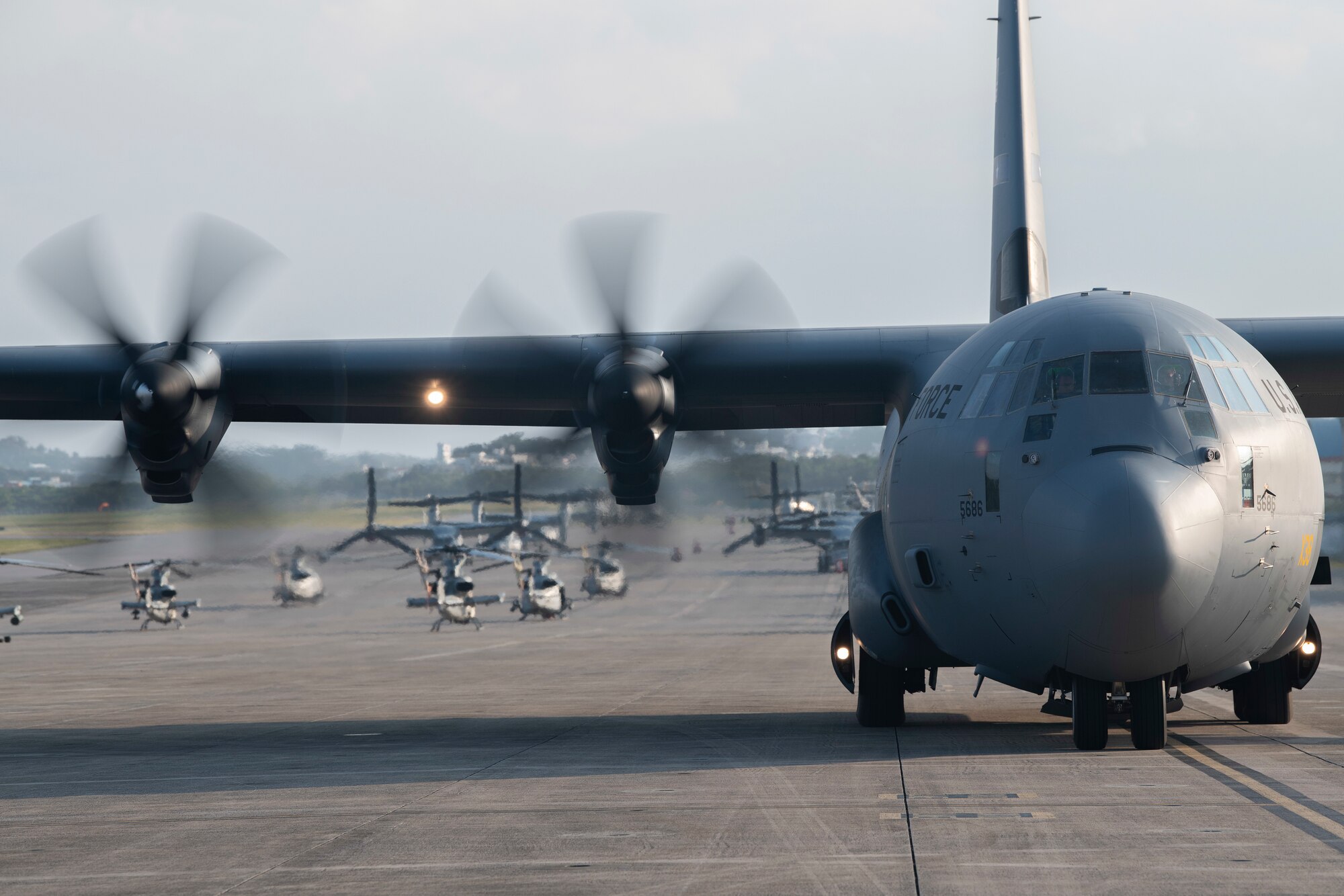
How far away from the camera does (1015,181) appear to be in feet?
58.2

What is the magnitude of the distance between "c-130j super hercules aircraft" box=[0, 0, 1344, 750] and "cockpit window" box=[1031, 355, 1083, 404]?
20 millimetres

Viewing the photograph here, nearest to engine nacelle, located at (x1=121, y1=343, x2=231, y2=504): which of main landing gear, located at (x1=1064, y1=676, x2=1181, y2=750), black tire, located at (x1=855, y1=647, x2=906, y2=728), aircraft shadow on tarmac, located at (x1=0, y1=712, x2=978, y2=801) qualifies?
aircraft shadow on tarmac, located at (x1=0, y1=712, x2=978, y2=801)

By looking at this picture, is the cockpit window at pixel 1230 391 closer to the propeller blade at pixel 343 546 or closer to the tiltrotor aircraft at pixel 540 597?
the propeller blade at pixel 343 546

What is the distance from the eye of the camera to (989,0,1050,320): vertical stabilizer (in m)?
17.1

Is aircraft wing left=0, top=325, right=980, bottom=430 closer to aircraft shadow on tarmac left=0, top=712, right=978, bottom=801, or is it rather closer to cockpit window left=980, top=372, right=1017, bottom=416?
aircraft shadow on tarmac left=0, top=712, right=978, bottom=801

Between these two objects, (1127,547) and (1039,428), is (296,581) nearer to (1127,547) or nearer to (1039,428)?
(1039,428)

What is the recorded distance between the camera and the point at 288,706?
67.5ft

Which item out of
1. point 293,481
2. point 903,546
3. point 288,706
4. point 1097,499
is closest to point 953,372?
point 903,546

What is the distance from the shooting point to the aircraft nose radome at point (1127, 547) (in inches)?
390

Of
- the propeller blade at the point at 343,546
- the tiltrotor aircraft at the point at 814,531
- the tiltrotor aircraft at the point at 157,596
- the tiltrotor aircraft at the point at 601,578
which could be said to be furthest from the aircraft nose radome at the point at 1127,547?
the tiltrotor aircraft at the point at 814,531

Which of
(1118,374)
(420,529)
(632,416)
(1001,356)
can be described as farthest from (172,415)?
(420,529)

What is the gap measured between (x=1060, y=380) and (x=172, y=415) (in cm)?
1074

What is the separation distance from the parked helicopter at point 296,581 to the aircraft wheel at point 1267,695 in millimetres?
54054

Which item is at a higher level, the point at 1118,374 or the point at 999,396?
the point at 1118,374
